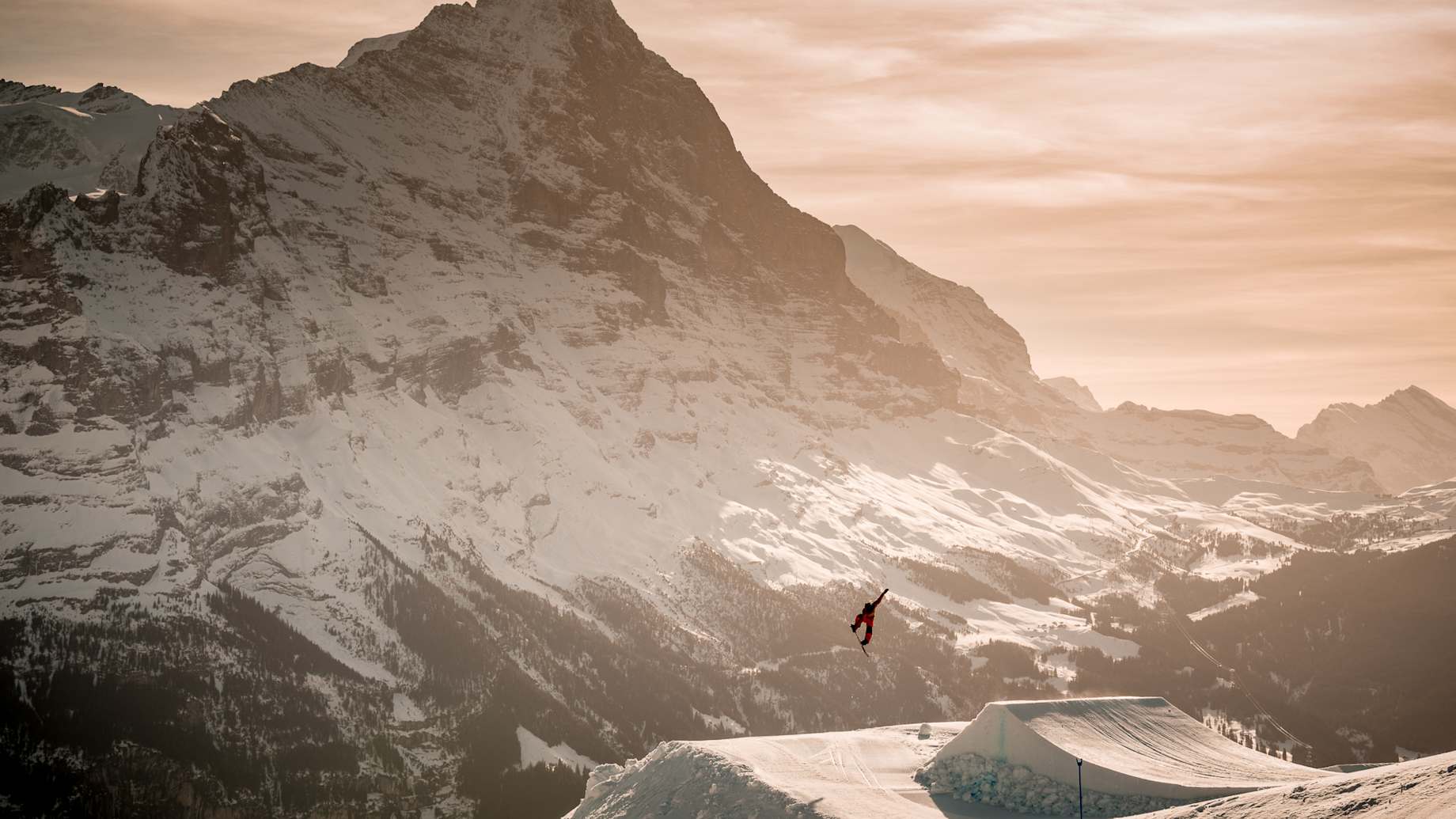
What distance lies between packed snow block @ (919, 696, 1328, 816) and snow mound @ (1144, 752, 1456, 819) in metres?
14.6

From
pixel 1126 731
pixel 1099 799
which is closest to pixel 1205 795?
pixel 1099 799

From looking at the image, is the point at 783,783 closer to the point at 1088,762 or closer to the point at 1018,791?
the point at 1018,791

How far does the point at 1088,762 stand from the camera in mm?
85312

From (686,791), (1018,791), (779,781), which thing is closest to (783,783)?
(779,781)

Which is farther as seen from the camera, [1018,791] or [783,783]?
[1018,791]

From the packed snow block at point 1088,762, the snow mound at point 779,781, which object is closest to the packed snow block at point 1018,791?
the packed snow block at point 1088,762

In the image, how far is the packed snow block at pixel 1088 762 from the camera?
84000 millimetres

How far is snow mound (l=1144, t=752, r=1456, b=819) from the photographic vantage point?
54.3 m

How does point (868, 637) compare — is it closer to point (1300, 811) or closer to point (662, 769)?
point (662, 769)

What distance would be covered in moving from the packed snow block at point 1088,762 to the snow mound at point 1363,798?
14.6 meters

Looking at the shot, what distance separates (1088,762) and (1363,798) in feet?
A: 91.7

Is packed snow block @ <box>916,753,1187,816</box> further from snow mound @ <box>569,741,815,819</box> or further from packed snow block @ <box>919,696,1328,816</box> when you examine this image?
snow mound @ <box>569,741,815,819</box>

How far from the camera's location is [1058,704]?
95250mm

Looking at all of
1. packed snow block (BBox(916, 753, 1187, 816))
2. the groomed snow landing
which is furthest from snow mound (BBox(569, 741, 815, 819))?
packed snow block (BBox(916, 753, 1187, 816))
